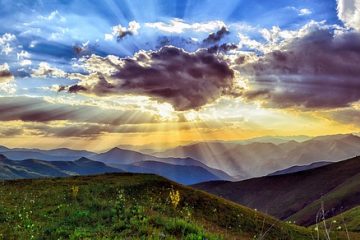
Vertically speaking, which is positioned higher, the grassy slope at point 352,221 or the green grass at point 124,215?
the green grass at point 124,215

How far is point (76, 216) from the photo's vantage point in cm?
2256

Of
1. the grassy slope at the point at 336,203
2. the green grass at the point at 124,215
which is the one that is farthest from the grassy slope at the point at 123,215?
the grassy slope at the point at 336,203

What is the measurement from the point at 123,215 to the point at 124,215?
9 centimetres

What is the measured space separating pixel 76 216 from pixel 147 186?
21982mm

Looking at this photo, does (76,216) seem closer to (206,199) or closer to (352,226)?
(206,199)

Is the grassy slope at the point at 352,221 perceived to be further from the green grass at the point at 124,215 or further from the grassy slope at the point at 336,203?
the grassy slope at the point at 336,203

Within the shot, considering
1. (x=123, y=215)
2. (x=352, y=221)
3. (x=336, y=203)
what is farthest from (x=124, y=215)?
(x=336, y=203)

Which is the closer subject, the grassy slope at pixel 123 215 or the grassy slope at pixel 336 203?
the grassy slope at pixel 123 215

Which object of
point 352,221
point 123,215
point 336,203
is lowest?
point 336,203

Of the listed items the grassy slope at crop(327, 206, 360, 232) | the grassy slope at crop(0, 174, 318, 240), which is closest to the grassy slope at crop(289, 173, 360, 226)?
the grassy slope at crop(327, 206, 360, 232)

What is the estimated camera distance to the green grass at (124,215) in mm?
15492

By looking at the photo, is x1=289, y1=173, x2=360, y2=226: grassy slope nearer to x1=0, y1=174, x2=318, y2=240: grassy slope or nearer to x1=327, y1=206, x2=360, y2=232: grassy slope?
x1=327, y1=206, x2=360, y2=232: grassy slope

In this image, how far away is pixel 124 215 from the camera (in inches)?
783

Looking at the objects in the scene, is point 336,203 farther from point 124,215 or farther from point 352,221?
point 124,215
